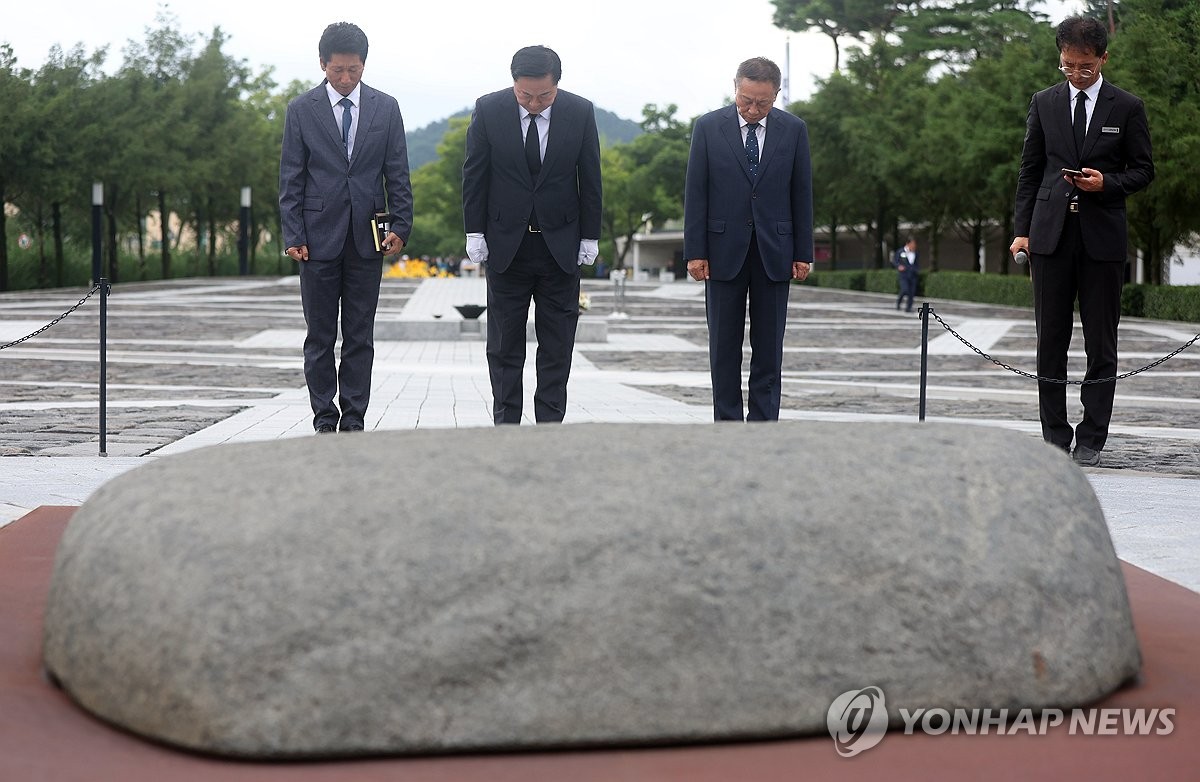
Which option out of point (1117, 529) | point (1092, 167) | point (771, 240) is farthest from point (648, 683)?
point (1092, 167)

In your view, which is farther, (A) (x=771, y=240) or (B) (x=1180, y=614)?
(A) (x=771, y=240)

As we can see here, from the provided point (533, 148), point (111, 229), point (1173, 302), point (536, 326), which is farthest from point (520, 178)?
point (111, 229)

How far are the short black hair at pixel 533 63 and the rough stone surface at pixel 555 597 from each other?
340 centimetres

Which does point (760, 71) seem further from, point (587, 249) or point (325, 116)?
point (325, 116)

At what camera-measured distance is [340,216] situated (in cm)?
662

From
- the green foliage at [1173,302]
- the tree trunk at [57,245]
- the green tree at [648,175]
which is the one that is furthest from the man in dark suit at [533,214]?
the green tree at [648,175]

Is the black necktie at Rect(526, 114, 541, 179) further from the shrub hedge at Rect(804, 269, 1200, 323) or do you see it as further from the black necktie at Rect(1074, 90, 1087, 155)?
the shrub hedge at Rect(804, 269, 1200, 323)

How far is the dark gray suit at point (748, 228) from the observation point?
643 cm

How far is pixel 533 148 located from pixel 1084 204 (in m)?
2.69

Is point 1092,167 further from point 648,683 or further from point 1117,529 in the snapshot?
point 648,683

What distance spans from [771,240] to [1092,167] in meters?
1.72

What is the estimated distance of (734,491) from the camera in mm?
2881

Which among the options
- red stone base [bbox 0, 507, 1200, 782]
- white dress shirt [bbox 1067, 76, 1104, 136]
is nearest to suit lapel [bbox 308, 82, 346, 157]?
white dress shirt [bbox 1067, 76, 1104, 136]

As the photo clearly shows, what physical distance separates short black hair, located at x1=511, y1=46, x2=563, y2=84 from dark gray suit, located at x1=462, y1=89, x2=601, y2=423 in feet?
0.50
